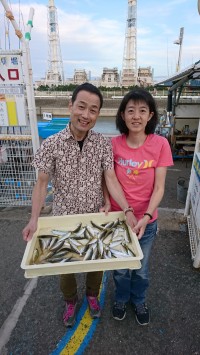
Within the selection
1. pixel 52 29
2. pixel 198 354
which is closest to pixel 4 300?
pixel 198 354

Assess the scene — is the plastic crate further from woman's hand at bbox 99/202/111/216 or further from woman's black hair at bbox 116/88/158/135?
woman's black hair at bbox 116/88/158/135

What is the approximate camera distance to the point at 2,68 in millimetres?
4082

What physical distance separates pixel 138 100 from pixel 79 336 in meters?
2.60

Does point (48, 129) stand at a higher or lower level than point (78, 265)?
higher

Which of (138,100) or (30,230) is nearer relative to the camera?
(138,100)

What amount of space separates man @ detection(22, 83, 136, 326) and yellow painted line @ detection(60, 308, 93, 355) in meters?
0.61

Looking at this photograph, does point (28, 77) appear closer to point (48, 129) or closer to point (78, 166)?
point (48, 129)

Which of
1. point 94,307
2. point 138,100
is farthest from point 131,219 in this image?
point 94,307

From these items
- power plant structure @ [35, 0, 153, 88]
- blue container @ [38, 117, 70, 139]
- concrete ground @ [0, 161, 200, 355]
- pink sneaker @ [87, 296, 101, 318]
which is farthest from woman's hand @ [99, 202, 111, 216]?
power plant structure @ [35, 0, 153, 88]

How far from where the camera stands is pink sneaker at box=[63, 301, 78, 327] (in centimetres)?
259

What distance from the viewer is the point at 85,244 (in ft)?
7.09

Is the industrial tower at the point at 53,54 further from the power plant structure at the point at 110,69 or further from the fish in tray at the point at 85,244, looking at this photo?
the fish in tray at the point at 85,244

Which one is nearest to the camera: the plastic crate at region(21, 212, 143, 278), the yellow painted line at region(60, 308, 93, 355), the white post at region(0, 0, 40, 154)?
the plastic crate at region(21, 212, 143, 278)

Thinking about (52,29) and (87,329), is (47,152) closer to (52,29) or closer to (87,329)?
(87,329)
